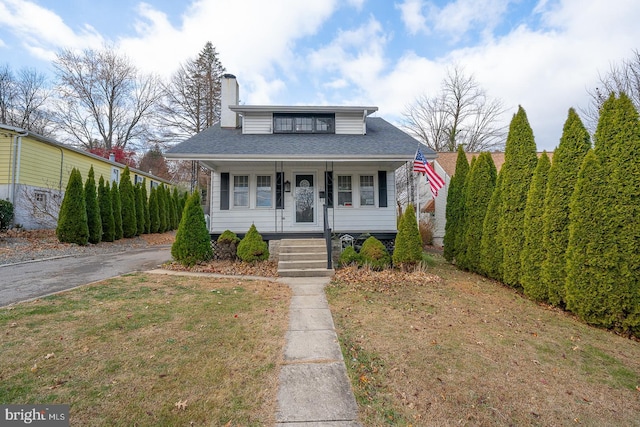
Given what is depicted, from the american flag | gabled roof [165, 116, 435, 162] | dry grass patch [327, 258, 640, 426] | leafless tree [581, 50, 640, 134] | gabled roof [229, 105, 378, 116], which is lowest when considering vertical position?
dry grass patch [327, 258, 640, 426]

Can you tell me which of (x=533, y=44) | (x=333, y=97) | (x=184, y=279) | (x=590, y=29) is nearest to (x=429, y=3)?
(x=533, y=44)

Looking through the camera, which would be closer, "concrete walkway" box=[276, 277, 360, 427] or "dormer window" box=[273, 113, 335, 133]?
"concrete walkway" box=[276, 277, 360, 427]

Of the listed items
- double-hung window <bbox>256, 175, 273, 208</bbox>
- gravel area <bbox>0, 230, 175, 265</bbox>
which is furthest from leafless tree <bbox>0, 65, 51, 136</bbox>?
double-hung window <bbox>256, 175, 273, 208</bbox>

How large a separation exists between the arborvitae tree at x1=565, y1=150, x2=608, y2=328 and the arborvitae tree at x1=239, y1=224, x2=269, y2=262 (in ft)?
21.6

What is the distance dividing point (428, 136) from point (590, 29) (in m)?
14.2

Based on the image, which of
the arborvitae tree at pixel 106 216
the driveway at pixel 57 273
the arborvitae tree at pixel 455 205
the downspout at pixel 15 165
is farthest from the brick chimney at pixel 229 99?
the downspout at pixel 15 165

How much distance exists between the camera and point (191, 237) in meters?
7.68

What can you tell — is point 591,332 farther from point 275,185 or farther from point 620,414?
point 275,185

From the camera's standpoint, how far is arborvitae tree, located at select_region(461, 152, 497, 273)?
7.77 metres

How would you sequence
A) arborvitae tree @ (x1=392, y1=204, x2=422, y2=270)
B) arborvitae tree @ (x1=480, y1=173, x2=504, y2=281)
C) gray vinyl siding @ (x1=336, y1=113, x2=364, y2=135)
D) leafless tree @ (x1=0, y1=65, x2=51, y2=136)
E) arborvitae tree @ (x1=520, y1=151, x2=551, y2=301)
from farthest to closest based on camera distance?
1. leafless tree @ (x1=0, y1=65, x2=51, y2=136)
2. gray vinyl siding @ (x1=336, y1=113, x2=364, y2=135)
3. arborvitae tree @ (x1=392, y1=204, x2=422, y2=270)
4. arborvitae tree @ (x1=480, y1=173, x2=504, y2=281)
5. arborvitae tree @ (x1=520, y1=151, x2=551, y2=301)

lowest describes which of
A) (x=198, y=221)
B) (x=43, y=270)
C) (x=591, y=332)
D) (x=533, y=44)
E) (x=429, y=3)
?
(x=591, y=332)

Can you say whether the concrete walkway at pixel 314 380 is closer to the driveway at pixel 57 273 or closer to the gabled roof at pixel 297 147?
the driveway at pixel 57 273

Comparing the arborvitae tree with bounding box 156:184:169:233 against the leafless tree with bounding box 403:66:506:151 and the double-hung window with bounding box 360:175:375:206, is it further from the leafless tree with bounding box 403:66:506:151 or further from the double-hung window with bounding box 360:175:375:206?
the leafless tree with bounding box 403:66:506:151

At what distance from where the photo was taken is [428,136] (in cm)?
2439
